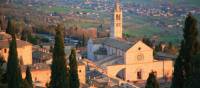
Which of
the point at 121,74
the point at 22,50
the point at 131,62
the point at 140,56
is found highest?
the point at 22,50

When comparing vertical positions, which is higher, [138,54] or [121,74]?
[138,54]

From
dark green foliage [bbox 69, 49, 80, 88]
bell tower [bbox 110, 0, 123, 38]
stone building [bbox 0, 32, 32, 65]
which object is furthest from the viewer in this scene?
bell tower [bbox 110, 0, 123, 38]

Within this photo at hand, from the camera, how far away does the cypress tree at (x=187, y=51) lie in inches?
624

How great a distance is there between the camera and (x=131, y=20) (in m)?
116

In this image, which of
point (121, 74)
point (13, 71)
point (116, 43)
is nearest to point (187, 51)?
point (13, 71)

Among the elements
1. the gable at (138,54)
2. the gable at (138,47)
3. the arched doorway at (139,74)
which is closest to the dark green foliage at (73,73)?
the gable at (138,54)

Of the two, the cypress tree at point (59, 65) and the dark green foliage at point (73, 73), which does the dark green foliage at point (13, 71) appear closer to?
the cypress tree at point (59, 65)

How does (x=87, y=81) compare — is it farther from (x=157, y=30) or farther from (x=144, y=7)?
(x=144, y=7)

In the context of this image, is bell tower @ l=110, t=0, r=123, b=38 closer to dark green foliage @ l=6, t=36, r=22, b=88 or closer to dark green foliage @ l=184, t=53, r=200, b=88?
dark green foliage @ l=6, t=36, r=22, b=88

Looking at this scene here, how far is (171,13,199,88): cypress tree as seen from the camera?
1585 centimetres

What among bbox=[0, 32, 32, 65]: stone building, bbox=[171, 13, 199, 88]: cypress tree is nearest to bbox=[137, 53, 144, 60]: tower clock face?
bbox=[0, 32, 32, 65]: stone building

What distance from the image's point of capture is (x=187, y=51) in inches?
629

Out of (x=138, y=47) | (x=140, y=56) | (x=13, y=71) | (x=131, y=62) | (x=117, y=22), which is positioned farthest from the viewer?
(x=117, y=22)

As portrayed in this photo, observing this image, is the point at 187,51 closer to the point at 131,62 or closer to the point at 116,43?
the point at 131,62
